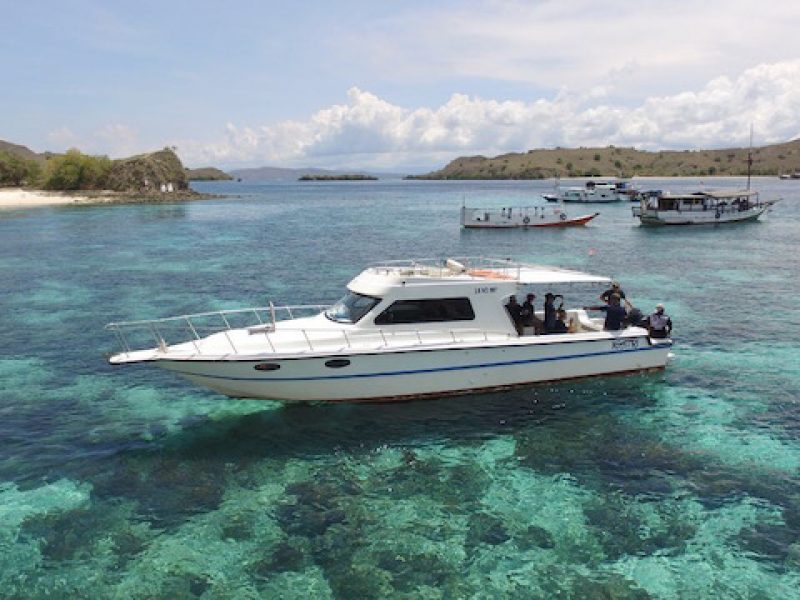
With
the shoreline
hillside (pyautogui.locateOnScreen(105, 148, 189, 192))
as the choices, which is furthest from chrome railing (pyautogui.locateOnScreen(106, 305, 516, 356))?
hillside (pyautogui.locateOnScreen(105, 148, 189, 192))

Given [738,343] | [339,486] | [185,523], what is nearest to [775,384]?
[738,343]

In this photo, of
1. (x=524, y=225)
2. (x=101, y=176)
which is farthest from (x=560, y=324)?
(x=101, y=176)

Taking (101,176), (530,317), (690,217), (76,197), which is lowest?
(690,217)

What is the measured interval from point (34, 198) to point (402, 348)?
120167 mm

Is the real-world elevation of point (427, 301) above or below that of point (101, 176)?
below

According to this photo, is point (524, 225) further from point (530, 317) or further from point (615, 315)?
point (530, 317)

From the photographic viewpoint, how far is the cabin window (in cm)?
1827

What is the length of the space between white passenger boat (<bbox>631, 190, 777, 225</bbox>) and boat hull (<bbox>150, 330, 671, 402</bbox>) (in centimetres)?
5851

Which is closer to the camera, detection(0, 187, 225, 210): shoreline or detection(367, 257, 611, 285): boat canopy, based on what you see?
detection(367, 257, 611, 285): boat canopy

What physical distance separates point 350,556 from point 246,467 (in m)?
4.39

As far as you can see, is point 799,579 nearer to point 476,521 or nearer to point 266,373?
point 476,521

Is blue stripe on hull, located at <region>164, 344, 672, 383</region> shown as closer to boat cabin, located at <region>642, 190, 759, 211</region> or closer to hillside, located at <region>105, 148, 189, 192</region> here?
boat cabin, located at <region>642, 190, 759, 211</region>

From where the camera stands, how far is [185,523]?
12961mm

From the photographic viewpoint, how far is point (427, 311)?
18.6 metres
